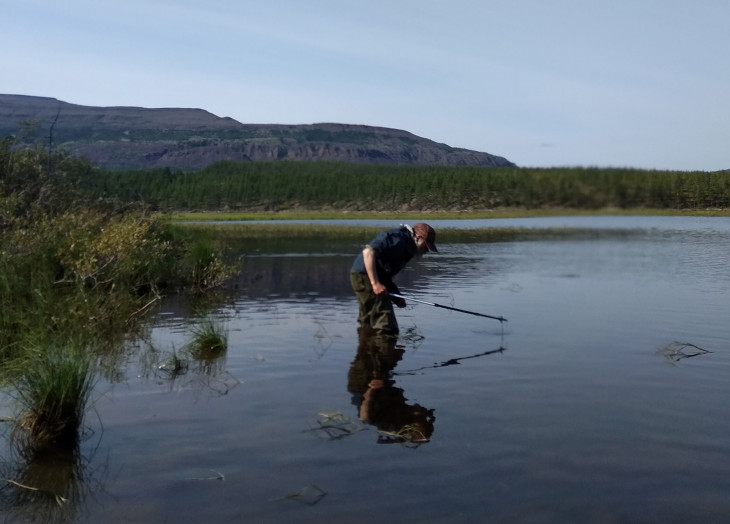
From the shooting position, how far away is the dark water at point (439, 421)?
582 centimetres

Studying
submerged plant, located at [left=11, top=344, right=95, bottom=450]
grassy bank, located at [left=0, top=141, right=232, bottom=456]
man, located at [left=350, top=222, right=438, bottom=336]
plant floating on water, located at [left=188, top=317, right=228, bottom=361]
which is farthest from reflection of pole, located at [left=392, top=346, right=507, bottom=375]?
submerged plant, located at [left=11, top=344, right=95, bottom=450]

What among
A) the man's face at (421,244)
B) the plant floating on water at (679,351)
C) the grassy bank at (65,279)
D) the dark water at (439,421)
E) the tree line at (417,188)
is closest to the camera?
the dark water at (439,421)

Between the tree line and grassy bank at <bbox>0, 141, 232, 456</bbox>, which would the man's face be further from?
grassy bank at <bbox>0, 141, 232, 456</bbox>

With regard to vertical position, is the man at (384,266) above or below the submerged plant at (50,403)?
above

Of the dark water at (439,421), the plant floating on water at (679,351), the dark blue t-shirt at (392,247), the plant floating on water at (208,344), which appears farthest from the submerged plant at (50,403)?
the plant floating on water at (679,351)

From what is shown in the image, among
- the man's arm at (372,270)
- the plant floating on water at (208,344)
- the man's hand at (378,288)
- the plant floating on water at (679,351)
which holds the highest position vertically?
the man's arm at (372,270)

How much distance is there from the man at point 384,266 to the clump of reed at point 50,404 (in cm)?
517

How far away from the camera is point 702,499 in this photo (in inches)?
231

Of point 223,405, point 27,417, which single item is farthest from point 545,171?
point 27,417

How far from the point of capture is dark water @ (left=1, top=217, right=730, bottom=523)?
582 cm

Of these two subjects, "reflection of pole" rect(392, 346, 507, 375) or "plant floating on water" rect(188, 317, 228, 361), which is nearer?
"reflection of pole" rect(392, 346, 507, 375)

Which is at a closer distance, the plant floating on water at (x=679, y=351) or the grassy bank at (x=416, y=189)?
the grassy bank at (x=416, y=189)

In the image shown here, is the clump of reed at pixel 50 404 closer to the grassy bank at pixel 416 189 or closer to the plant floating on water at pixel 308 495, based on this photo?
the plant floating on water at pixel 308 495

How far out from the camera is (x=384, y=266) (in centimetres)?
1198
